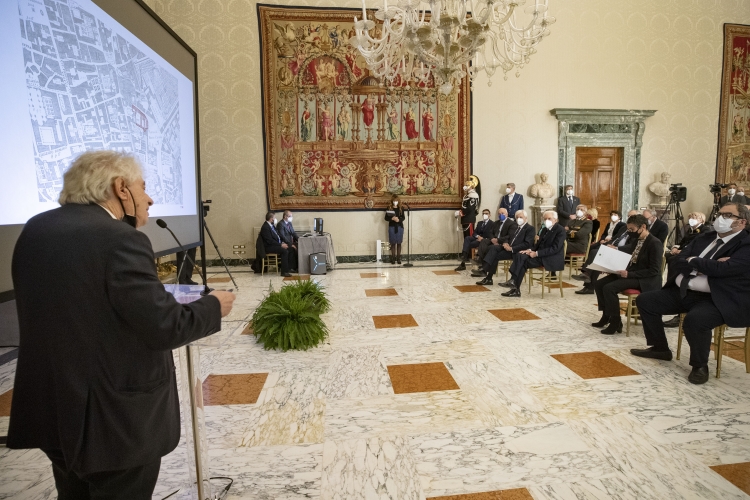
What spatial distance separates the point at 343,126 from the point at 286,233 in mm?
2694

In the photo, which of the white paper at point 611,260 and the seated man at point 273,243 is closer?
the white paper at point 611,260

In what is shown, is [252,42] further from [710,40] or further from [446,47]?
[710,40]

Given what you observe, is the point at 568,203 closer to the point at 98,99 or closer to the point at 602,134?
the point at 602,134

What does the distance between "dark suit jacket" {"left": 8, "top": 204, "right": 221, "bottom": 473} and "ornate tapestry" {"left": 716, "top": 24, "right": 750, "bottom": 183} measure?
42.4 feet

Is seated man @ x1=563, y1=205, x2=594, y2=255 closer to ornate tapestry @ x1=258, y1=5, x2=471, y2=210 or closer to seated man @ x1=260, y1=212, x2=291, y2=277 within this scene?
ornate tapestry @ x1=258, y1=5, x2=471, y2=210

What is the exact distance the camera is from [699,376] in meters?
2.97

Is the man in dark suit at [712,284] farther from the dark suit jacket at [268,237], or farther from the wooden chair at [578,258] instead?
the dark suit jacket at [268,237]

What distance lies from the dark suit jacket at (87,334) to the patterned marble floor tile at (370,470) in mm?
1029

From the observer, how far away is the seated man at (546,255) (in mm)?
5707

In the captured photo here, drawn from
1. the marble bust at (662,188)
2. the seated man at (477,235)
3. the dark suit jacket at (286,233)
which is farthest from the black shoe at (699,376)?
the marble bust at (662,188)

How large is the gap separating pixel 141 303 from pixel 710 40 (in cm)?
1344

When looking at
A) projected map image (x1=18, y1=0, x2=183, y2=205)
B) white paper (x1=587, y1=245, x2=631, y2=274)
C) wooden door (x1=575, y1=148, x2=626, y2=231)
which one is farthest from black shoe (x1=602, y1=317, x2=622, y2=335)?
wooden door (x1=575, y1=148, x2=626, y2=231)

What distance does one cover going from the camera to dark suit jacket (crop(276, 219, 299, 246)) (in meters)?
8.30

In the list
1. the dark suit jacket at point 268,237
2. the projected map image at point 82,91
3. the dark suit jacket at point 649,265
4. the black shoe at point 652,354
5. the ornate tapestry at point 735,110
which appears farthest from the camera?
the ornate tapestry at point 735,110
